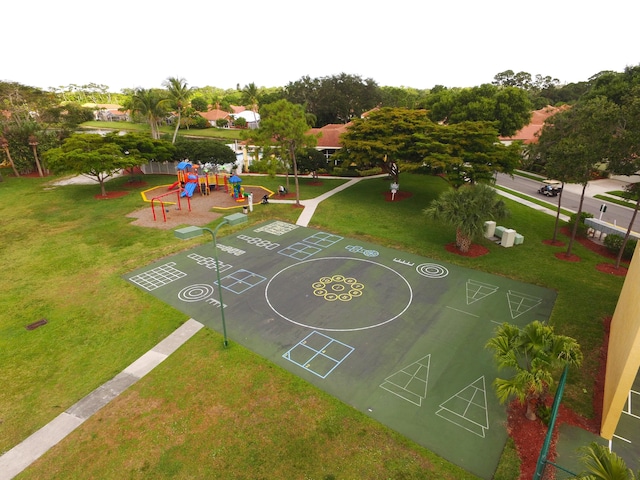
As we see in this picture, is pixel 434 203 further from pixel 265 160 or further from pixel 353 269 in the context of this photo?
pixel 265 160

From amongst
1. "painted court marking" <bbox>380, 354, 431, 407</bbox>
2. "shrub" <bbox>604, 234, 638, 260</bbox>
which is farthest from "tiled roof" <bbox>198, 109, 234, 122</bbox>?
"painted court marking" <bbox>380, 354, 431, 407</bbox>

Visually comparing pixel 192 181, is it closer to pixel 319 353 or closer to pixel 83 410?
pixel 83 410

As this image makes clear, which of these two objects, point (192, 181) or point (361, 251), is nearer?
point (361, 251)

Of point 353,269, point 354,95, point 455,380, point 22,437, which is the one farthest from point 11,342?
point 354,95

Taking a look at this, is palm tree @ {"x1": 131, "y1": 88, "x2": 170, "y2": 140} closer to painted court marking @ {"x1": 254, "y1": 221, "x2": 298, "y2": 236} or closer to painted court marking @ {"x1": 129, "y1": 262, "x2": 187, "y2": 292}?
painted court marking @ {"x1": 254, "y1": 221, "x2": 298, "y2": 236}

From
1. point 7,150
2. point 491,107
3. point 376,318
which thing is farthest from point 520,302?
point 7,150
